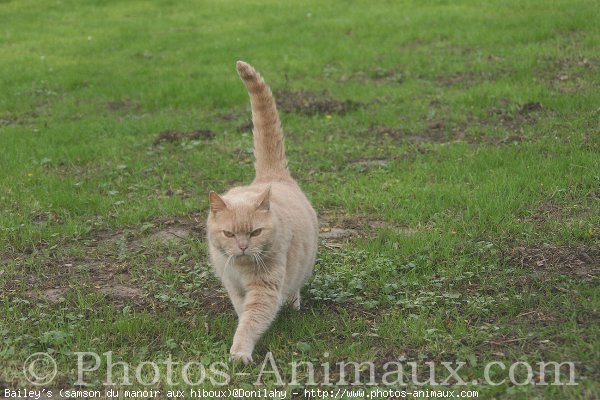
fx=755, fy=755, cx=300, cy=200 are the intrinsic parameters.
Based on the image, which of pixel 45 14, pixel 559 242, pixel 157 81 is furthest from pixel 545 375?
pixel 45 14

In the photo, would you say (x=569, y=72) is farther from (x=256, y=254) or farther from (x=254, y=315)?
(x=254, y=315)

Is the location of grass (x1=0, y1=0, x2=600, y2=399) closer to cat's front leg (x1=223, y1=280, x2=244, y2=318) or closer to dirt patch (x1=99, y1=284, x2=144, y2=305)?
dirt patch (x1=99, y1=284, x2=144, y2=305)

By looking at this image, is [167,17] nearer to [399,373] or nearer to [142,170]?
[142,170]

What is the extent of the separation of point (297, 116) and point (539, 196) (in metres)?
4.38

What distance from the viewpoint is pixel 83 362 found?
456cm

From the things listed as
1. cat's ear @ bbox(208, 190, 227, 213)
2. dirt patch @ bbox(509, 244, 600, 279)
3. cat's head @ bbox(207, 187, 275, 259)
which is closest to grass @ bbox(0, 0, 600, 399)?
dirt patch @ bbox(509, 244, 600, 279)

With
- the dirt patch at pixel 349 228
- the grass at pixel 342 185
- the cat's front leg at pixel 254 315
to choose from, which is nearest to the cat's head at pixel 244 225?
the cat's front leg at pixel 254 315

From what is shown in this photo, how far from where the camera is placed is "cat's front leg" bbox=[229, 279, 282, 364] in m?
4.54

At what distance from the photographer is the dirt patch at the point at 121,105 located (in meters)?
11.5

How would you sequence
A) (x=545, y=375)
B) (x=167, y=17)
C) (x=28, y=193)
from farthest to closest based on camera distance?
1. (x=167, y=17)
2. (x=28, y=193)
3. (x=545, y=375)

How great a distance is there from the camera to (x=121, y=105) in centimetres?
1164

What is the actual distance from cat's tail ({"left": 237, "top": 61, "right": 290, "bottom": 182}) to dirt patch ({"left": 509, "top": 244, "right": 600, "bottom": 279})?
76.2 inches

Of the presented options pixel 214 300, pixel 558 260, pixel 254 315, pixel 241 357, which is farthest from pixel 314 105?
pixel 241 357

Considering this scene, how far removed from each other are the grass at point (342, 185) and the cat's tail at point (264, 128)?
851 millimetres
